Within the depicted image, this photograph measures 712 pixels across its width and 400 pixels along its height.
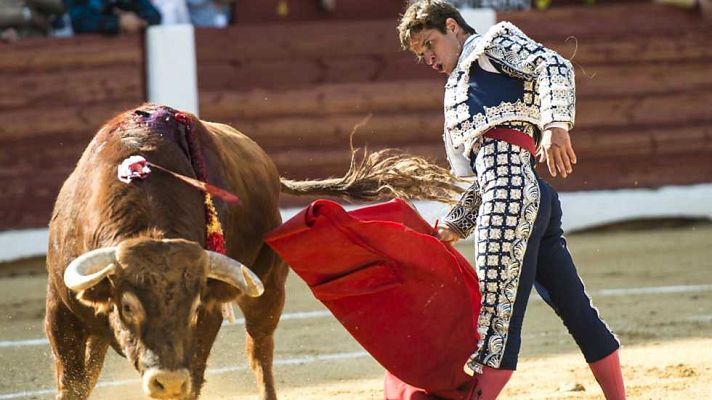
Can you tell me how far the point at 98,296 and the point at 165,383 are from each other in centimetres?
32

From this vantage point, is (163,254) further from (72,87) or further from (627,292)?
(72,87)

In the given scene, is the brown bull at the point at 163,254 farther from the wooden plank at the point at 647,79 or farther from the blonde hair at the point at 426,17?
the wooden plank at the point at 647,79

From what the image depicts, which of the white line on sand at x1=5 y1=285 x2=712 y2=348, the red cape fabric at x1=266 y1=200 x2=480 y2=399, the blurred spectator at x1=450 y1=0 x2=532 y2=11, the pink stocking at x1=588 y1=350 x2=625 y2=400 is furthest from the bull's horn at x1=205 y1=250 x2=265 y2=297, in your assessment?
the blurred spectator at x1=450 y1=0 x2=532 y2=11

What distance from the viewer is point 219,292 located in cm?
353

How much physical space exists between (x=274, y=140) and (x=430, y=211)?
108 centimetres

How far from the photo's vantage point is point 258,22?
356 inches

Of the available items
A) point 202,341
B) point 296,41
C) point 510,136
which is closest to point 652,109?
point 296,41

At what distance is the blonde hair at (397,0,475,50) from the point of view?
3474mm

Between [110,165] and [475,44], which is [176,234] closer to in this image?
[110,165]

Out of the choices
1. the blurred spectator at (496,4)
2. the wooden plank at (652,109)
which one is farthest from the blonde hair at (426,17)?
the wooden plank at (652,109)

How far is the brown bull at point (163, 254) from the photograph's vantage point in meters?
3.34

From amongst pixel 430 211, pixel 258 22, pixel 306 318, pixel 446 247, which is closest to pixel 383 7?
pixel 258 22

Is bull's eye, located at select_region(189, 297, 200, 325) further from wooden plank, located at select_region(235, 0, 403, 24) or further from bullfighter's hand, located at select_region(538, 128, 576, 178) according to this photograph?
wooden plank, located at select_region(235, 0, 403, 24)

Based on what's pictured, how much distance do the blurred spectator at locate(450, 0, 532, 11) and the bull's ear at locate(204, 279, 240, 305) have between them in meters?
5.47
